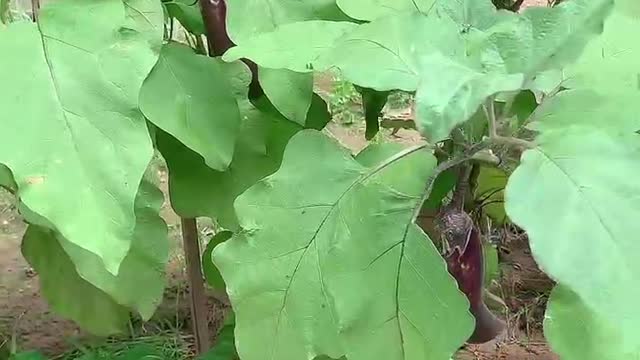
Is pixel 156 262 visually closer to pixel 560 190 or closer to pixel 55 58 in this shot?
pixel 55 58

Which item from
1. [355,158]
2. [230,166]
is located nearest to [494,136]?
[355,158]

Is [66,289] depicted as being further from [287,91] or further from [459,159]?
[459,159]

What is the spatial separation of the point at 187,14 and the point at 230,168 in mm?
168

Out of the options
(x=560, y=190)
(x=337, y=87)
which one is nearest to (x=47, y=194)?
(x=560, y=190)

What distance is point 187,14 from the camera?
1.09 meters

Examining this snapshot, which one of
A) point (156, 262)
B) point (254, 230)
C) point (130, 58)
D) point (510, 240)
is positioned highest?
point (130, 58)

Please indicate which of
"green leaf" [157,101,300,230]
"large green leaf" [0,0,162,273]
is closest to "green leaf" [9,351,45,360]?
"green leaf" [157,101,300,230]

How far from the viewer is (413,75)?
0.74m

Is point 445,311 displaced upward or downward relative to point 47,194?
downward

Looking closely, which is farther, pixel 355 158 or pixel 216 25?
pixel 216 25

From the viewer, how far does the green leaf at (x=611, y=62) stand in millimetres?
841

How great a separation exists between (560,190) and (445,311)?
20cm

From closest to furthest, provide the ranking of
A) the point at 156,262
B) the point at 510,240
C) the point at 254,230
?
1. the point at 254,230
2. the point at 156,262
3. the point at 510,240

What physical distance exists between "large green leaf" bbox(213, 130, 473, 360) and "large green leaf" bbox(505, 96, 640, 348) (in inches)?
6.2
